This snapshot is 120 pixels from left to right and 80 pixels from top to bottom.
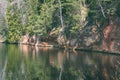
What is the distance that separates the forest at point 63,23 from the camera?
55.9 metres

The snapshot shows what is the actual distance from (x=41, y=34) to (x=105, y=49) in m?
25.7

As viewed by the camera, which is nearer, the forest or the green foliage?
the forest

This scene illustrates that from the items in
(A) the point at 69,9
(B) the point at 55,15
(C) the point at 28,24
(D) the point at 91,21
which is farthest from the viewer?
(C) the point at 28,24

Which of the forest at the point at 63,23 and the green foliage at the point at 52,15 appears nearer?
the forest at the point at 63,23

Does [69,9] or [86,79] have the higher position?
[69,9]

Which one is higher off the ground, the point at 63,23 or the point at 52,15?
the point at 52,15

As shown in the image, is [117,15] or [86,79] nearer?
[86,79]

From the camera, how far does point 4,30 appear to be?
323 feet

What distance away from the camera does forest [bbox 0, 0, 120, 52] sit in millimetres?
55906

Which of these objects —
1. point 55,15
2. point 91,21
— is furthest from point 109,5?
point 55,15

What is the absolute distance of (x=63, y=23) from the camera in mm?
72500

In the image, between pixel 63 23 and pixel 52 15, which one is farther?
pixel 52 15

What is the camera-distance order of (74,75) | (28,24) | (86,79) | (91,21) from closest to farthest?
(86,79) < (74,75) < (91,21) < (28,24)

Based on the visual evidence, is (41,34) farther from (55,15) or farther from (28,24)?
(28,24)
